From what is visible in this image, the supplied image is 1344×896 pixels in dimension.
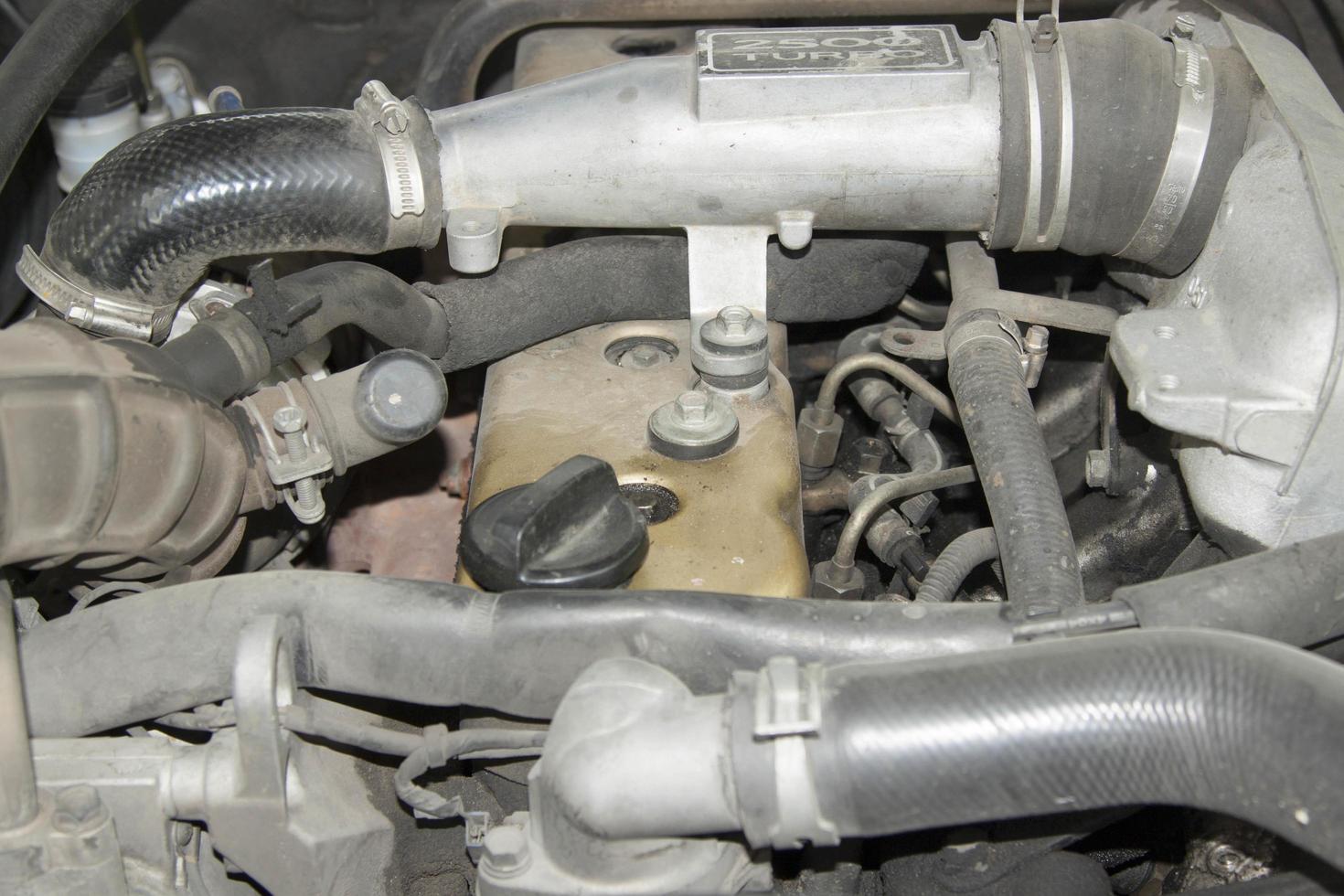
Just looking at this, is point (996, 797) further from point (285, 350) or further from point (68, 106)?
point (68, 106)

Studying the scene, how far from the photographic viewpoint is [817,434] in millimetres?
1381

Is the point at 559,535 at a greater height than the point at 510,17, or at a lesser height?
lesser

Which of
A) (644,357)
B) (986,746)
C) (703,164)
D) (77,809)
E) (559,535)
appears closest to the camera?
(986,746)

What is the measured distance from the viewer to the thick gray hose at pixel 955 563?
1.16 metres

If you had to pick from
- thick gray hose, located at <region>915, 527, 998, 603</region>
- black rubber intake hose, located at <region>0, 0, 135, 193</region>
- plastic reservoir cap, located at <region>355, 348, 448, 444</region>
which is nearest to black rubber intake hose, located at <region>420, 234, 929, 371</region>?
plastic reservoir cap, located at <region>355, 348, 448, 444</region>

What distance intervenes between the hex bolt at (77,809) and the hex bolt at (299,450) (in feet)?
0.99

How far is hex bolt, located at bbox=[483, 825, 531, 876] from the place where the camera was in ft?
2.96

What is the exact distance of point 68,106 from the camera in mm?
1600

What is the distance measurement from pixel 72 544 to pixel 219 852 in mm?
267

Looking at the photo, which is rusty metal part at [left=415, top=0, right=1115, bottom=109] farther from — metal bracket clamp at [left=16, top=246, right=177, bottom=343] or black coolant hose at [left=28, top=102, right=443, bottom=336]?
metal bracket clamp at [left=16, top=246, right=177, bottom=343]

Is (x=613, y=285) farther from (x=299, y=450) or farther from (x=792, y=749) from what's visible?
(x=792, y=749)

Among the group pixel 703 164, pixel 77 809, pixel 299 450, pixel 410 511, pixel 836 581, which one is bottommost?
pixel 410 511

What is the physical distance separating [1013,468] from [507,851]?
1.76ft

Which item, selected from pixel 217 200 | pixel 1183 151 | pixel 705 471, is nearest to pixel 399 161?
pixel 217 200
